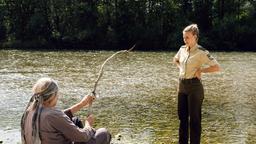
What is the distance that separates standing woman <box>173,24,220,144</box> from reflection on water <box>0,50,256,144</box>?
4.81 feet

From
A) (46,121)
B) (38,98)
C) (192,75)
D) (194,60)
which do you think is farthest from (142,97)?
(38,98)

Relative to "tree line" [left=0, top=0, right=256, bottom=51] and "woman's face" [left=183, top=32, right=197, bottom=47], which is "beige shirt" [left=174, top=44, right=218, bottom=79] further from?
"tree line" [left=0, top=0, right=256, bottom=51]

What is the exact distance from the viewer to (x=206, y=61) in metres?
8.59

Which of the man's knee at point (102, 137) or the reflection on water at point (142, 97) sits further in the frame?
the reflection on water at point (142, 97)

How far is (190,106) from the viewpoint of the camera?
8.80m

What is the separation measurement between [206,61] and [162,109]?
6163 mm

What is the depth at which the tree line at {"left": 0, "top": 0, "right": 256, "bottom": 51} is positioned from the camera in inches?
1964

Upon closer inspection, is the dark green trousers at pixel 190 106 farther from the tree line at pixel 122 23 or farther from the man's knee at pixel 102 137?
the tree line at pixel 122 23

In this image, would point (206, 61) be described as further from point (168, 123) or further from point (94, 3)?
point (94, 3)

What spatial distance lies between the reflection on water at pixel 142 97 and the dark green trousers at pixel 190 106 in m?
1.27

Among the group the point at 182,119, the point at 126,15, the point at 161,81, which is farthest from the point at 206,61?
the point at 126,15

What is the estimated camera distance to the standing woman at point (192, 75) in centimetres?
851

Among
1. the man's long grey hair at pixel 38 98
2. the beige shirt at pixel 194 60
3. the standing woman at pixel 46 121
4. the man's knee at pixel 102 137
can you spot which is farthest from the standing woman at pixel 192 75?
the man's long grey hair at pixel 38 98

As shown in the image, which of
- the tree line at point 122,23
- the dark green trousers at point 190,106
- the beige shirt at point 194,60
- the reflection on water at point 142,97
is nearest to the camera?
the beige shirt at point 194,60
